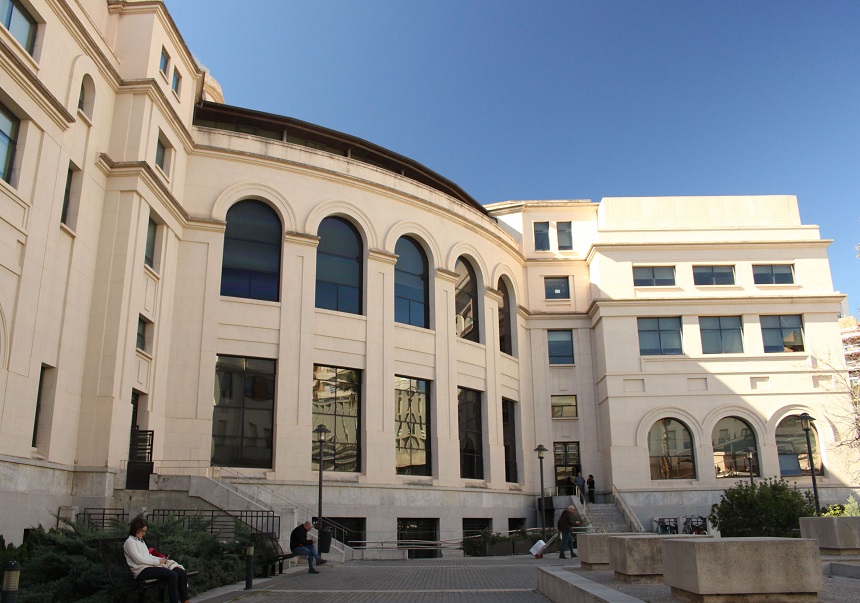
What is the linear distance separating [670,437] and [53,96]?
31.9m

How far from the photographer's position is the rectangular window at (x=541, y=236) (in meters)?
44.5

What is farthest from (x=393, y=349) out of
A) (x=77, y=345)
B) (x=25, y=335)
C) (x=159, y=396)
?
(x=25, y=335)

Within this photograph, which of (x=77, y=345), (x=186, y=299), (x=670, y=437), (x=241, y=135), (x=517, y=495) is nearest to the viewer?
(x=77, y=345)

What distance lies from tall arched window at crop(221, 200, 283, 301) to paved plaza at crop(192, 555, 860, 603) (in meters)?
11.7

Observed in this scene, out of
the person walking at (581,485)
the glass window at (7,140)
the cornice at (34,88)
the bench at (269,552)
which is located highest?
the cornice at (34,88)

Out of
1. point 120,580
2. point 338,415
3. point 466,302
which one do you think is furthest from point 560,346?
point 120,580

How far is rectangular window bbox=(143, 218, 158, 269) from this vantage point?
1056 inches

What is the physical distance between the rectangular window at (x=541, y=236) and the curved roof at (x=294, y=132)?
33.0 feet

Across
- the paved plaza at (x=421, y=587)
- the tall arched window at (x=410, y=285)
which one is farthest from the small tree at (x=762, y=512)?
the tall arched window at (x=410, y=285)

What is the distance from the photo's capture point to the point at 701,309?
135 ft

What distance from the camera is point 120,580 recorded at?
11383 millimetres

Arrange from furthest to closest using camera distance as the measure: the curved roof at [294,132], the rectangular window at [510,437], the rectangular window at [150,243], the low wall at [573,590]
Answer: the rectangular window at [510,437], the curved roof at [294,132], the rectangular window at [150,243], the low wall at [573,590]

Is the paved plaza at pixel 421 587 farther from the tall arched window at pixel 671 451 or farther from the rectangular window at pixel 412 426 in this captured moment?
the tall arched window at pixel 671 451

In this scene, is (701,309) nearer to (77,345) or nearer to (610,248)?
(610,248)
